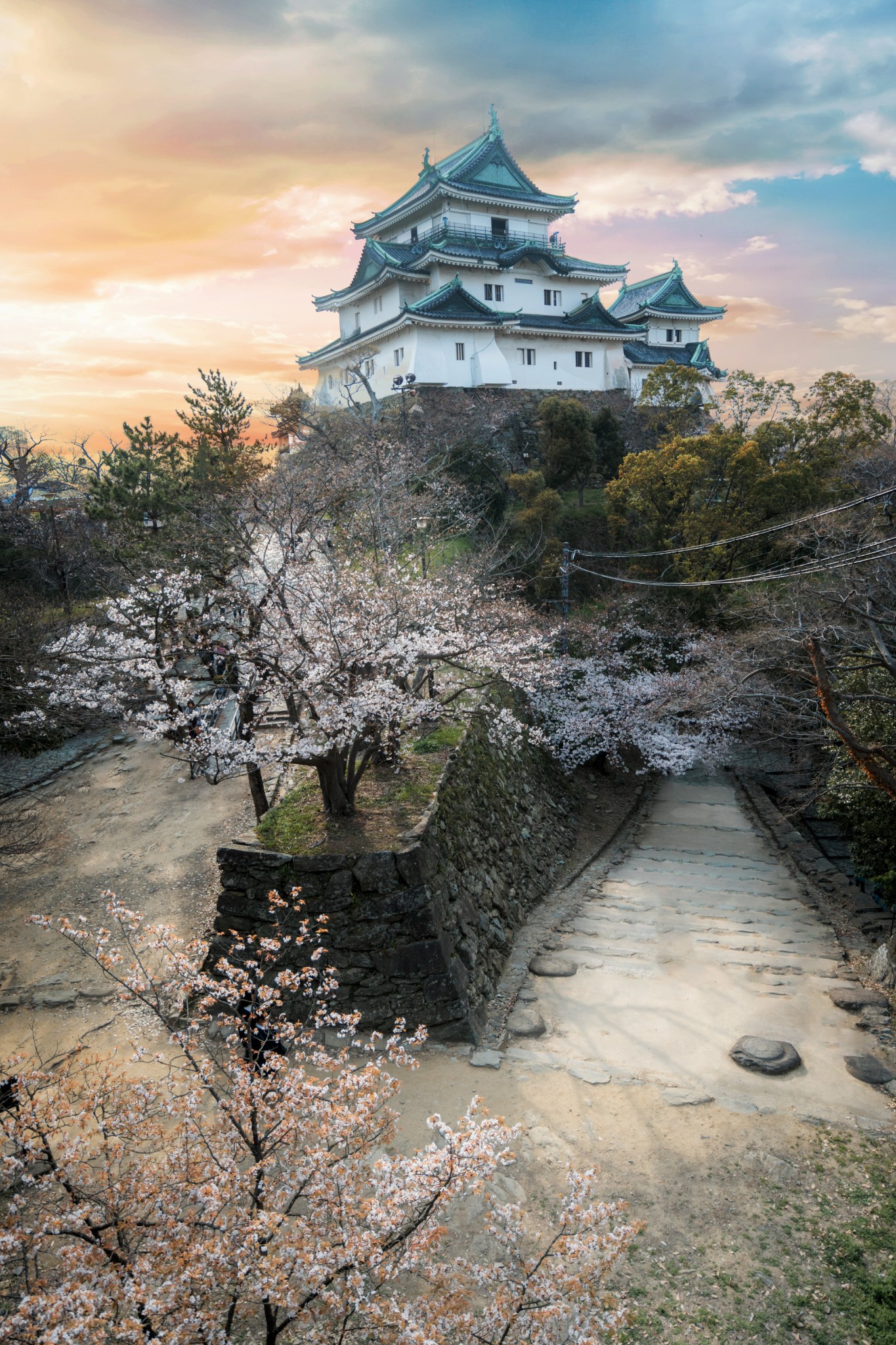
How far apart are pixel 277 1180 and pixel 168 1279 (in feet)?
3.55

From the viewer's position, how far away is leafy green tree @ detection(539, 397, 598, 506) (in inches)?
1078

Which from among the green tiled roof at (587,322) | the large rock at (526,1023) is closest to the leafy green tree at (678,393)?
the green tiled roof at (587,322)

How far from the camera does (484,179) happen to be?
124 feet

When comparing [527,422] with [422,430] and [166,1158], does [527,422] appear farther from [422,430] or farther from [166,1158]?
[166,1158]

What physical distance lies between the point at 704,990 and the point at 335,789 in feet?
17.0

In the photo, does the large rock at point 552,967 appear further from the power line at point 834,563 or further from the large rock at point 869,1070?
the power line at point 834,563

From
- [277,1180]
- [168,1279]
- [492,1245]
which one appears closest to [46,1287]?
[168,1279]

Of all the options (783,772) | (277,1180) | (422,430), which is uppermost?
(422,430)

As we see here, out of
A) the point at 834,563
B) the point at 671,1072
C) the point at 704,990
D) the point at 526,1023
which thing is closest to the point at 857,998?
the point at 704,990

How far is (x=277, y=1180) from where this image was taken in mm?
4918

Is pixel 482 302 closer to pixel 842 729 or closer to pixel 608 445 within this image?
pixel 608 445

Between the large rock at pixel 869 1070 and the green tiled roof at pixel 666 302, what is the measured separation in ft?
134

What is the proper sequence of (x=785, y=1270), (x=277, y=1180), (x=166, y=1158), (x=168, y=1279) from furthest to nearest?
(x=785, y=1270) → (x=277, y=1180) → (x=166, y=1158) → (x=168, y=1279)

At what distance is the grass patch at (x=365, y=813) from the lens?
360 inches
